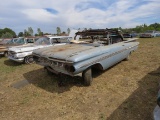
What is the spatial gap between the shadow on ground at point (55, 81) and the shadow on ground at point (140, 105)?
156cm

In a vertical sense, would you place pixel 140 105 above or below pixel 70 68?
below

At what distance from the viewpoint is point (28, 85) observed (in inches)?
193

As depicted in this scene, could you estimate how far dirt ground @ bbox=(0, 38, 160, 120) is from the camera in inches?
128

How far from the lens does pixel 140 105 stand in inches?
133

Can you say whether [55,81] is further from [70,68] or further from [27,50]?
[27,50]

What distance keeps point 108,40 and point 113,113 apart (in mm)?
2817

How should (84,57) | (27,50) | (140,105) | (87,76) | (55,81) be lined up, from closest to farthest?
(140,105), (84,57), (87,76), (55,81), (27,50)

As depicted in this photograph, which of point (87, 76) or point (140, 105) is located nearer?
point (140, 105)

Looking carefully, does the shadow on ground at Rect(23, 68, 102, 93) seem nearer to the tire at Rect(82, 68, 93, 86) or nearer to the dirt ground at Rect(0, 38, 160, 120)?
the dirt ground at Rect(0, 38, 160, 120)

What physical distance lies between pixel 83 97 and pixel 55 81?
1429mm

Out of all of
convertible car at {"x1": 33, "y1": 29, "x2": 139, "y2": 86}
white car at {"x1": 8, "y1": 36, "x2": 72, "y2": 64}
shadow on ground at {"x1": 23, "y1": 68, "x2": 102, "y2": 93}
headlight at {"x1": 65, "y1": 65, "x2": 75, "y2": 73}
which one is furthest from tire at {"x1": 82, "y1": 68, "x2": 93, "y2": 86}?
white car at {"x1": 8, "y1": 36, "x2": 72, "y2": 64}

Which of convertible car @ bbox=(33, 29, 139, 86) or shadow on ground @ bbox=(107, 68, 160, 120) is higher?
convertible car @ bbox=(33, 29, 139, 86)

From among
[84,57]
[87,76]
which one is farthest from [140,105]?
[84,57]

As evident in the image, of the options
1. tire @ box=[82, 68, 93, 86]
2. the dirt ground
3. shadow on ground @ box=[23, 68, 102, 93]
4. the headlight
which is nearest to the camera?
the dirt ground
